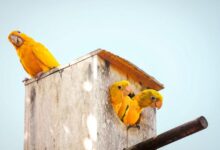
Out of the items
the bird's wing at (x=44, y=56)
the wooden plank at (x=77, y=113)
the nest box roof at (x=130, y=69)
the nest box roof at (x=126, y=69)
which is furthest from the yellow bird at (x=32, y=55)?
the nest box roof at (x=130, y=69)

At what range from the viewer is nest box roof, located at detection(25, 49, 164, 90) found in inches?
233

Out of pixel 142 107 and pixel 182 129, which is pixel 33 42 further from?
pixel 182 129

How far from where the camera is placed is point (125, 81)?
589 cm

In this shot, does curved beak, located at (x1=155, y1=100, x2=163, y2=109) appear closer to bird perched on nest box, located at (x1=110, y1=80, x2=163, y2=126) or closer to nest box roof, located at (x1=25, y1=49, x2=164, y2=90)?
bird perched on nest box, located at (x1=110, y1=80, x2=163, y2=126)

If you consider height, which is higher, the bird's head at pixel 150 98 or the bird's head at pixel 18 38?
the bird's head at pixel 18 38

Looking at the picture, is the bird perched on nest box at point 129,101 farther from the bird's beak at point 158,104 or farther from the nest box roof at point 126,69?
the nest box roof at point 126,69

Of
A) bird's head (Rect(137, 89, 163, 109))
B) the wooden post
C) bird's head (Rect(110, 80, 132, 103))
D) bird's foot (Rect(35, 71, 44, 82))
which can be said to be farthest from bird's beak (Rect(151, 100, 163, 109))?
bird's foot (Rect(35, 71, 44, 82))

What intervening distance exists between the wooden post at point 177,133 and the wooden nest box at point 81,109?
0.90m

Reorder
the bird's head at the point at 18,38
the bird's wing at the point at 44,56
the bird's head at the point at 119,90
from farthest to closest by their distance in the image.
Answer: the bird's head at the point at 18,38
the bird's wing at the point at 44,56
the bird's head at the point at 119,90

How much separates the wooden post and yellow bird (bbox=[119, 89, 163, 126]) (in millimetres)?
1221

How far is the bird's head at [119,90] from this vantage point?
5.80m

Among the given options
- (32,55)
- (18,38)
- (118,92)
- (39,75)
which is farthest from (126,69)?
(18,38)

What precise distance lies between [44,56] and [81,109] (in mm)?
1428

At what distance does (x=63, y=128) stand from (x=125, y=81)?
0.92 meters
